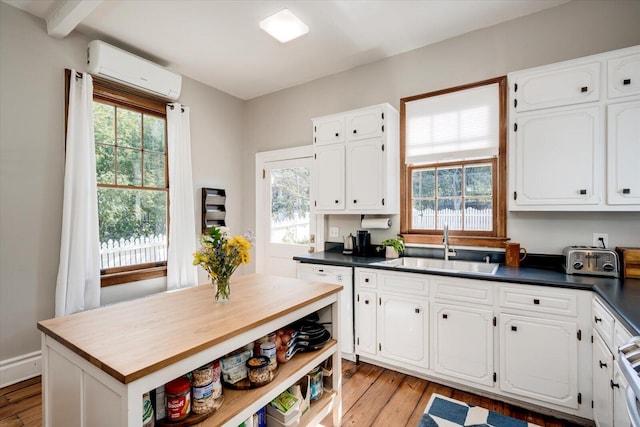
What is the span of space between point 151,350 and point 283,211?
10.1 feet

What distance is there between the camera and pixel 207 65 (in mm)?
3402

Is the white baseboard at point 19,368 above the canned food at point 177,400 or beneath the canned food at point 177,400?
beneath

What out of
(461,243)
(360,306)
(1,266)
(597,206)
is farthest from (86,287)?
(597,206)

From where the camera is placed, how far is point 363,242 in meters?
3.18

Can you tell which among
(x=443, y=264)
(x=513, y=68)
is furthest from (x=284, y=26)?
(x=443, y=264)

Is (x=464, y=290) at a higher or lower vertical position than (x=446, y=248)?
lower

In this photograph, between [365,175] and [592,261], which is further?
[365,175]

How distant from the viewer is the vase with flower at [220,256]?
Answer: 5.03 feet

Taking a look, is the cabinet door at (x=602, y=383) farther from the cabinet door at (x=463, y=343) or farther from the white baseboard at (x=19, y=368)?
the white baseboard at (x=19, y=368)

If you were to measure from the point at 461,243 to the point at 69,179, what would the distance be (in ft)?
11.4

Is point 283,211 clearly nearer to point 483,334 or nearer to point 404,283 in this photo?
point 404,283

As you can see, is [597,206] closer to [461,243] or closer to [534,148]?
[534,148]

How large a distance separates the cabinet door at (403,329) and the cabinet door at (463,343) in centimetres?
8

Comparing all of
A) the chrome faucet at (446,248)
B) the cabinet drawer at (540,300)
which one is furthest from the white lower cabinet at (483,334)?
the chrome faucet at (446,248)
